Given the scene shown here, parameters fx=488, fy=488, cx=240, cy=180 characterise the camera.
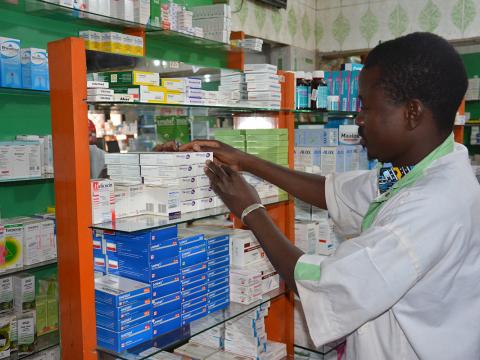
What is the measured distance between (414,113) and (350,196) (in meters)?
0.66

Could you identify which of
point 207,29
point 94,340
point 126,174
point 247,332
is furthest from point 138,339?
point 207,29

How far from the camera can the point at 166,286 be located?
6.45 ft

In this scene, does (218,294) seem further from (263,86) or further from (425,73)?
(425,73)

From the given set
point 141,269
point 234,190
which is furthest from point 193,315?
point 234,190

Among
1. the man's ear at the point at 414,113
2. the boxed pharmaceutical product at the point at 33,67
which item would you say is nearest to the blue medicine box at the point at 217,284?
the man's ear at the point at 414,113

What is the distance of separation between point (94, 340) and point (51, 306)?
7.16 feet

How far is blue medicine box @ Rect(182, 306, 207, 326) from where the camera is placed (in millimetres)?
2088

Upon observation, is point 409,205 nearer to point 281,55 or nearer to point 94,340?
point 94,340

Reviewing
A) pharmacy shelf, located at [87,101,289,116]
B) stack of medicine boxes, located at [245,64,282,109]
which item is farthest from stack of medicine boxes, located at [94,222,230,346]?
stack of medicine boxes, located at [245,64,282,109]

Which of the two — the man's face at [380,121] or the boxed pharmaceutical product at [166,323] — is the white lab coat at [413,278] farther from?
the boxed pharmaceutical product at [166,323]

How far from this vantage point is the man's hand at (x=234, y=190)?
1725 mm

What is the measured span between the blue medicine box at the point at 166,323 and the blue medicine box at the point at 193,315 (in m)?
0.03

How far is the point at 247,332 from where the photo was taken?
2600 millimetres

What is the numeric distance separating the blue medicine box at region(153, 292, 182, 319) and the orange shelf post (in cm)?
27
